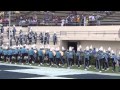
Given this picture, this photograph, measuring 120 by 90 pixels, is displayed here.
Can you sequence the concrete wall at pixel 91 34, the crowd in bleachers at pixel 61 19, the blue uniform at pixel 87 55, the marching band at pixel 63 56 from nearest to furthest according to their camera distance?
the marching band at pixel 63 56 → the blue uniform at pixel 87 55 → the concrete wall at pixel 91 34 → the crowd in bleachers at pixel 61 19

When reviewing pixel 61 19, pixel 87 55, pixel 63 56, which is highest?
pixel 61 19

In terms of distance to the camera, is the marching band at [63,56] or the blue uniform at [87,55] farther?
the blue uniform at [87,55]

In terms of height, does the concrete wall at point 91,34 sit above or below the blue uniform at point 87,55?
above

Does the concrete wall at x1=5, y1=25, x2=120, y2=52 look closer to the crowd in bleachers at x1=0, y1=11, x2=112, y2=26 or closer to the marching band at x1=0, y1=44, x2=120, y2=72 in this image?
the crowd in bleachers at x1=0, y1=11, x2=112, y2=26

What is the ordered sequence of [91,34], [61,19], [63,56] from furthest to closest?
1. [61,19]
2. [91,34]
3. [63,56]

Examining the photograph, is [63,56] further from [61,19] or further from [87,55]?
[61,19]

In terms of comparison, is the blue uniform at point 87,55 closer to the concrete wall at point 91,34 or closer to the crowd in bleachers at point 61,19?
the concrete wall at point 91,34

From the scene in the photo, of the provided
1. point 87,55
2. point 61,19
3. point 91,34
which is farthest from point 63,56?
point 61,19

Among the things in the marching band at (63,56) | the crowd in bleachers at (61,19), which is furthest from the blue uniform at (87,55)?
the crowd in bleachers at (61,19)

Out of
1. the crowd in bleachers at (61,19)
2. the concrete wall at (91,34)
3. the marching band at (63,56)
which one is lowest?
the marching band at (63,56)
